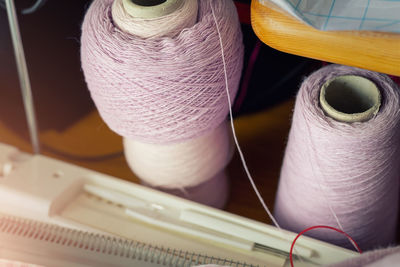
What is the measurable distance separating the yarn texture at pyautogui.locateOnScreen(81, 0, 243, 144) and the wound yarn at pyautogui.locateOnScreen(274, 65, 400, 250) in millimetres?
117

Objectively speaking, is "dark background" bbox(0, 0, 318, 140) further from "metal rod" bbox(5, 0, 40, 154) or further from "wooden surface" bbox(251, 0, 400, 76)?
"wooden surface" bbox(251, 0, 400, 76)

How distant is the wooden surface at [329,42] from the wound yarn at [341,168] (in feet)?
0.52

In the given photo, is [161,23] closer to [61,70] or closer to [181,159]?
[181,159]

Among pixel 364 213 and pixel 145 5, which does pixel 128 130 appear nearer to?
pixel 145 5

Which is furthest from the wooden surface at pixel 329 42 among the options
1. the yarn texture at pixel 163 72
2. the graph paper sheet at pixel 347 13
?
the yarn texture at pixel 163 72

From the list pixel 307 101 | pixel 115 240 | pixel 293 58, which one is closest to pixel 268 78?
pixel 293 58

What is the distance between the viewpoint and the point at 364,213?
2.56 ft

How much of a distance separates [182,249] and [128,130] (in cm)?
18

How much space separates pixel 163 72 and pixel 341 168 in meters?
0.26

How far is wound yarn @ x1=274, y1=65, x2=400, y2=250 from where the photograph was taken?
2.24 feet

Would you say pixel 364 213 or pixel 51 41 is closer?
pixel 364 213

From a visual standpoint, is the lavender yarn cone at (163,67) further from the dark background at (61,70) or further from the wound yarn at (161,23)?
the dark background at (61,70)

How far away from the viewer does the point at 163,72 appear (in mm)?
691

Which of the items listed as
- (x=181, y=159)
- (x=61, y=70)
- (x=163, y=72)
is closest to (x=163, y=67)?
(x=163, y=72)
